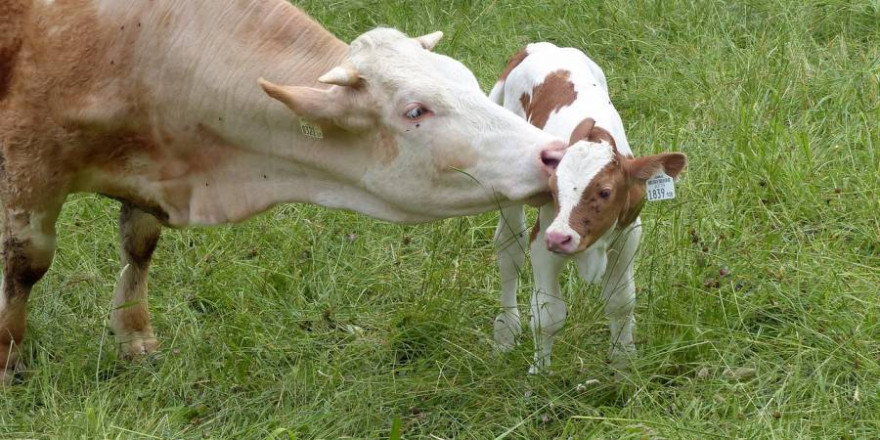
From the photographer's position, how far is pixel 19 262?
5.41m

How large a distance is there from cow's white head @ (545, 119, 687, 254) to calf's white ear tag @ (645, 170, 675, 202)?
2cm

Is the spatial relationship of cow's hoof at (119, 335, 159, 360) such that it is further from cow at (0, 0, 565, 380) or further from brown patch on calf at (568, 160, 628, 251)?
brown patch on calf at (568, 160, 628, 251)

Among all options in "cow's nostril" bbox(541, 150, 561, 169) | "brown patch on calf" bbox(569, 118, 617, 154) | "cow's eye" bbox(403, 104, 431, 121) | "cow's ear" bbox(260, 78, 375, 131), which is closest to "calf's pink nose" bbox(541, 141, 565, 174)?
"cow's nostril" bbox(541, 150, 561, 169)

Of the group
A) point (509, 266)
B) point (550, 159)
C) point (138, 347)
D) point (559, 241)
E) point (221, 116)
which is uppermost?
point (550, 159)

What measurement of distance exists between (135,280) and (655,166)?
95.0 inches

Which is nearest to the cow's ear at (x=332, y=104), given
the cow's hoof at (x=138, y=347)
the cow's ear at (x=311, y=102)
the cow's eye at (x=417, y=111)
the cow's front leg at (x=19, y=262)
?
the cow's ear at (x=311, y=102)

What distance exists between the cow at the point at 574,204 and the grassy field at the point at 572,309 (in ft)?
0.33

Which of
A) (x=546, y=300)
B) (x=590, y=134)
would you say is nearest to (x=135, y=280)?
(x=546, y=300)

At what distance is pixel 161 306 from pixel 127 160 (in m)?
1.15

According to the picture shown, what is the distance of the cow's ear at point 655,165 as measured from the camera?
4.58m

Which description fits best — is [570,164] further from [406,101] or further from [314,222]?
[314,222]

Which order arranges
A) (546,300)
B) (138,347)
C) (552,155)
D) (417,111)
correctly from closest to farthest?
(552,155), (417,111), (546,300), (138,347)

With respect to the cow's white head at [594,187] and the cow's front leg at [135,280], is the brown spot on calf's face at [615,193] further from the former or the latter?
the cow's front leg at [135,280]

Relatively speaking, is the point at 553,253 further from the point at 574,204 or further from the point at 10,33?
the point at 10,33
